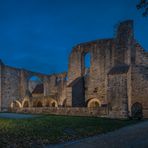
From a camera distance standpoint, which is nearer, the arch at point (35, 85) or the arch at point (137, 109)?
the arch at point (137, 109)

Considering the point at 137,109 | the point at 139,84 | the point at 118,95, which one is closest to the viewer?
the point at 118,95

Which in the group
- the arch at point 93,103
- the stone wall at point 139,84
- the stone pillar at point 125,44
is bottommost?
the arch at point 93,103

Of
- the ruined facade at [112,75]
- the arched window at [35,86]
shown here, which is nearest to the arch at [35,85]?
the arched window at [35,86]

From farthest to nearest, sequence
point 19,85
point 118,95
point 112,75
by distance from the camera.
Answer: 1. point 19,85
2. point 112,75
3. point 118,95

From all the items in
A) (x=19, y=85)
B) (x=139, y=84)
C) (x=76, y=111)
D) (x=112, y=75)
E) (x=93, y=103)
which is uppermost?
(x=112, y=75)

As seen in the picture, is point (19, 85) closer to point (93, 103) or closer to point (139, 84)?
point (93, 103)

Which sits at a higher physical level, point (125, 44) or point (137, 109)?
point (125, 44)

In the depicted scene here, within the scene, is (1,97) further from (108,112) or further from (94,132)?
(94,132)

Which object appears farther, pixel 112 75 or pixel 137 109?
pixel 137 109

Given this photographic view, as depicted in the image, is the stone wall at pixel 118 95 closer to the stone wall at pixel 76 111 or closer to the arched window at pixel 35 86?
the stone wall at pixel 76 111

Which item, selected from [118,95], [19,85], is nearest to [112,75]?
[118,95]

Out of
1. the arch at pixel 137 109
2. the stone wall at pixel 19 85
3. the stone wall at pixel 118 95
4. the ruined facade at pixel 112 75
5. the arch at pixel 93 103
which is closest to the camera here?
the stone wall at pixel 118 95

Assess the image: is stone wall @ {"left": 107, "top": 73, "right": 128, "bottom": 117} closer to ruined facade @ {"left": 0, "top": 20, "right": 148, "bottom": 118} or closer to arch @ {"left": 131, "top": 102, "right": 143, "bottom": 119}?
ruined facade @ {"left": 0, "top": 20, "right": 148, "bottom": 118}

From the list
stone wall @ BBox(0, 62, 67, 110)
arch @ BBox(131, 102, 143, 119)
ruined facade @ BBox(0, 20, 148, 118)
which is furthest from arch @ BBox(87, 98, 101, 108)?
stone wall @ BBox(0, 62, 67, 110)
